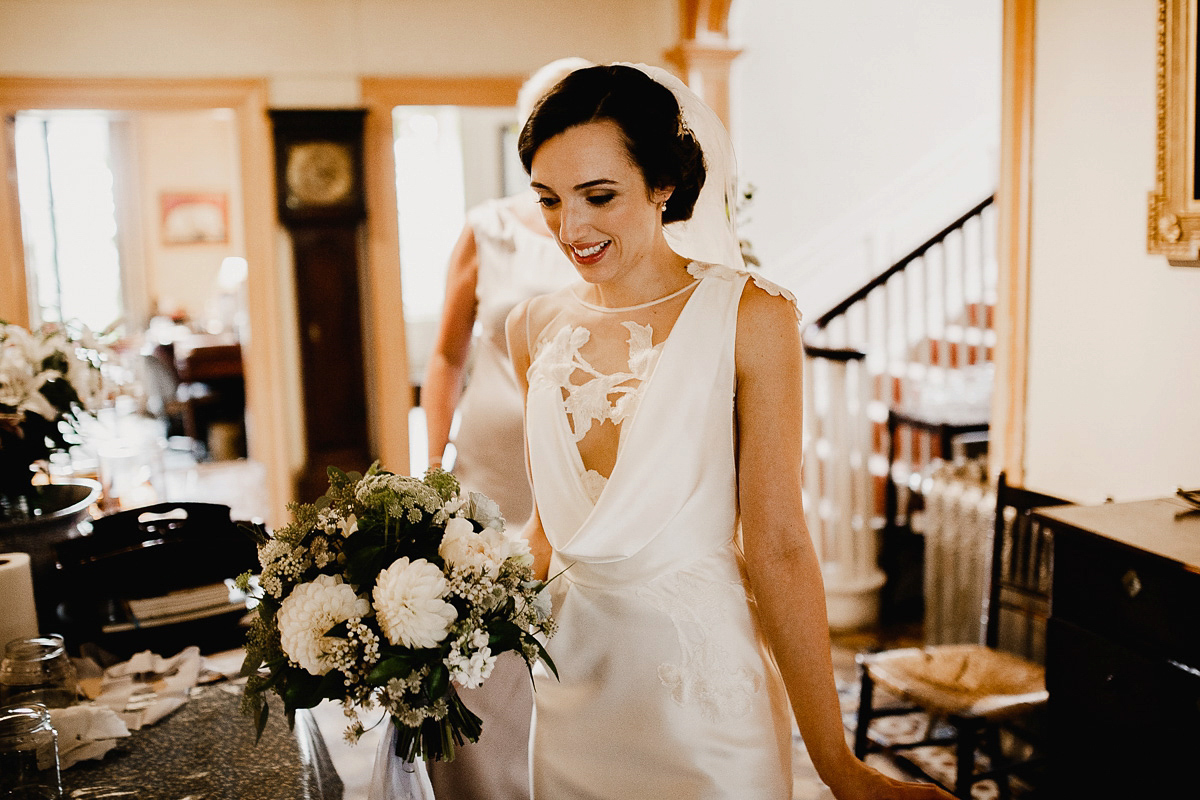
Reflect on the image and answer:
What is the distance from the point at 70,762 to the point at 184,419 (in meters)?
8.38

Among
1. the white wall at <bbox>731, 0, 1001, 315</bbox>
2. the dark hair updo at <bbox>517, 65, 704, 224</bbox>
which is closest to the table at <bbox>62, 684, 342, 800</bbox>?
the dark hair updo at <bbox>517, 65, 704, 224</bbox>

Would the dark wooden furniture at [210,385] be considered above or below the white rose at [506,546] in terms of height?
below

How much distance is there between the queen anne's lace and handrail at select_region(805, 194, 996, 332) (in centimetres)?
339

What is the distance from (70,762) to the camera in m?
1.52

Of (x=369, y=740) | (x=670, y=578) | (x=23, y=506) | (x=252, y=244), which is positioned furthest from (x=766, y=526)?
(x=252, y=244)

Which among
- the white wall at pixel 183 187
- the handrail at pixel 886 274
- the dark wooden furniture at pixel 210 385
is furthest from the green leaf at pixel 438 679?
the white wall at pixel 183 187

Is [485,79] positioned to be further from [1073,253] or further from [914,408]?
[1073,253]

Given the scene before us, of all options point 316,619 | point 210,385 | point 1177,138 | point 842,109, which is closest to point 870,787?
point 316,619

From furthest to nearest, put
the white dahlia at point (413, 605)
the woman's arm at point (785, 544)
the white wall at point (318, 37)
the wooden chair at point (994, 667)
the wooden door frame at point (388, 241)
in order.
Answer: the wooden door frame at point (388, 241) < the white wall at point (318, 37) < the wooden chair at point (994, 667) < the woman's arm at point (785, 544) < the white dahlia at point (413, 605)

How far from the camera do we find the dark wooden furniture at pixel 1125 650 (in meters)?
2.05

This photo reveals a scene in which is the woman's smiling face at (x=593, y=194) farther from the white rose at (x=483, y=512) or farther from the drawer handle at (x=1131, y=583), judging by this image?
the drawer handle at (x=1131, y=583)

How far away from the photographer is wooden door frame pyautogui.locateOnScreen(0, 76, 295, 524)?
5.34 m

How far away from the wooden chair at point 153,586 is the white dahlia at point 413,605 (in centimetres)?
113

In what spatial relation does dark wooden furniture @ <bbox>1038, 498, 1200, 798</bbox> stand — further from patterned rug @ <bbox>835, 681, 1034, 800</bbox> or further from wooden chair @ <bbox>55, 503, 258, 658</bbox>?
wooden chair @ <bbox>55, 503, 258, 658</bbox>
